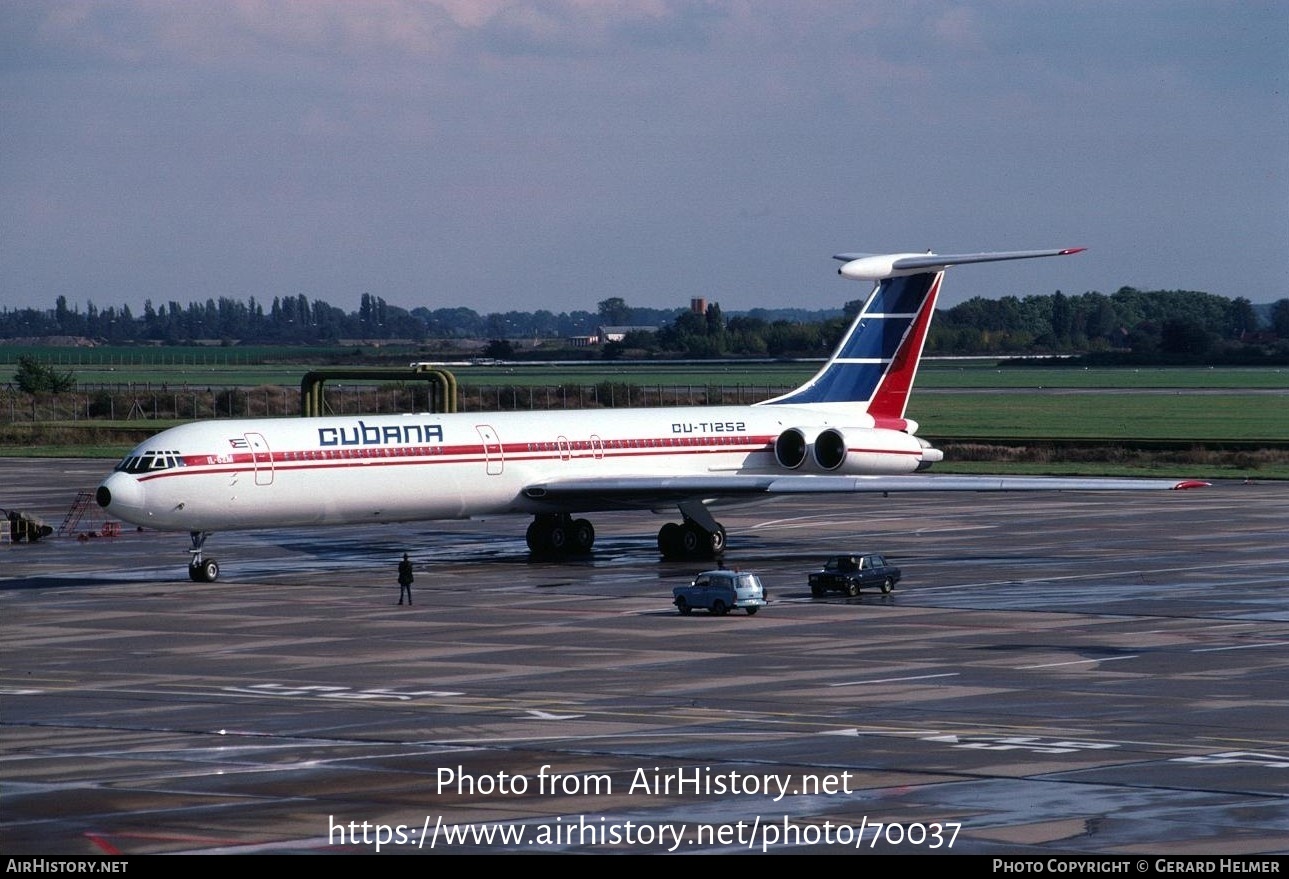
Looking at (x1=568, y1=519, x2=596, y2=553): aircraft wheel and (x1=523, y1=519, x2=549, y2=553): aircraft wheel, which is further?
(x1=568, y1=519, x2=596, y2=553): aircraft wheel

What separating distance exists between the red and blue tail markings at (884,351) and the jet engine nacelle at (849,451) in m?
2.11

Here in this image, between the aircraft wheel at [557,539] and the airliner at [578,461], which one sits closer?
the airliner at [578,461]

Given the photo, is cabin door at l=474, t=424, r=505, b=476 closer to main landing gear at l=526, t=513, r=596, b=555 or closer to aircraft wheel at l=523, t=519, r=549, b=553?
main landing gear at l=526, t=513, r=596, b=555

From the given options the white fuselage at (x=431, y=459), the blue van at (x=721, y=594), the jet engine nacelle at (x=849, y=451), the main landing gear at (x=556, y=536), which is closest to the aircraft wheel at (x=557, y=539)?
the main landing gear at (x=556, y=536)

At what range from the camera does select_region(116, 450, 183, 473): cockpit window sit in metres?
42.7

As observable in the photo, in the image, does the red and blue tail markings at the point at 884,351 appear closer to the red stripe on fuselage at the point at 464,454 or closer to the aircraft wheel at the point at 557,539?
the red stripe on fuselage at the point at 464,454

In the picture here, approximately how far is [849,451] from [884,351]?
16.6ft

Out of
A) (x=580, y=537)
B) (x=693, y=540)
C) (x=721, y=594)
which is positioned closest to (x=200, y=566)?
(x=580, y=537)

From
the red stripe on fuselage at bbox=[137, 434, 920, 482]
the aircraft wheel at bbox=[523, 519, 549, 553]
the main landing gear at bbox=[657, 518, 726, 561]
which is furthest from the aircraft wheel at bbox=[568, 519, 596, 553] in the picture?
the main landing gear at bbox=[657, 518, 726, 561]

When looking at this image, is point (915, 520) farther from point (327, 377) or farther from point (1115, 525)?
point (327, 377)

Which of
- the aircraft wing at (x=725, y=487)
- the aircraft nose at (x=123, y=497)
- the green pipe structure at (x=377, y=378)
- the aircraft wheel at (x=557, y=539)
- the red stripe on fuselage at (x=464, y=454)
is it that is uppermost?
the green pipe structure at (x=377, y=378)

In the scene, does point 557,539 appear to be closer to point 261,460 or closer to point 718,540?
point 718,540

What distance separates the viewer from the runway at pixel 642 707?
62.0 ft

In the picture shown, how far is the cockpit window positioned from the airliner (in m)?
0.03
